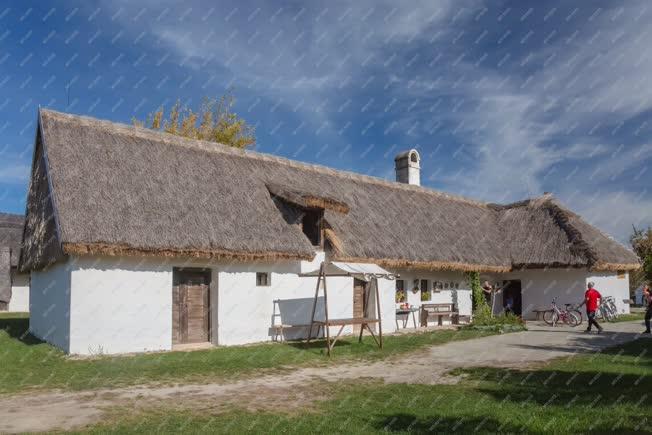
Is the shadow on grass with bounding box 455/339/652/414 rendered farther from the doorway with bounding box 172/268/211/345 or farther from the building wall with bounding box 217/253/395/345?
the doorway with bounding box 172/268/211/345

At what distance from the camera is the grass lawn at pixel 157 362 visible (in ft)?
33.4

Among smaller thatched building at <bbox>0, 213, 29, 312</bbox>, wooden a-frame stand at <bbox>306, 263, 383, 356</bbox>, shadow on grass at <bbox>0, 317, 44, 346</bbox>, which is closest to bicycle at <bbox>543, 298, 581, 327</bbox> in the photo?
wooden a-frame stand at <bbox>306, 263, 383, 356</bbox>

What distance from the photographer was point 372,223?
2009 cm

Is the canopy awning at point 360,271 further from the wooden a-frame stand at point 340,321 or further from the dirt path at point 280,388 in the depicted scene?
the dirt path at point 280,388

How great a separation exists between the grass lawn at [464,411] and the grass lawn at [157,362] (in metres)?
2.73

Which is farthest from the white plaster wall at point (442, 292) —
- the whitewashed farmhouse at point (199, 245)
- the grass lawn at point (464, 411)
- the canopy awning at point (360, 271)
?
the grass lawn at point (464, 411)

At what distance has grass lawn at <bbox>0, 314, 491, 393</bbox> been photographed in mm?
10188

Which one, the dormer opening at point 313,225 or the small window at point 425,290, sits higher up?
the dormer opening at point 313,225

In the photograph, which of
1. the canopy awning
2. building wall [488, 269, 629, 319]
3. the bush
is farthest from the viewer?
building wall [488, 269, 629, 319]

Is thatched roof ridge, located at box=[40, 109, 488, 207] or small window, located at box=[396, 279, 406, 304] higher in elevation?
thatched roof ridge, located at box=[40, 109, 488, 207]

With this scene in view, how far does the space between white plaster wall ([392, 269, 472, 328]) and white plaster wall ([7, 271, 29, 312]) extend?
24.1 metres

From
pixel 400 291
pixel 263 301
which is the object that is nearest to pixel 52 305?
pixel 263 301

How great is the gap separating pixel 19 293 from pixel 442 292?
82.6 ft

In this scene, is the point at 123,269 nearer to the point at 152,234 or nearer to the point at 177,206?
the point at 152,234
